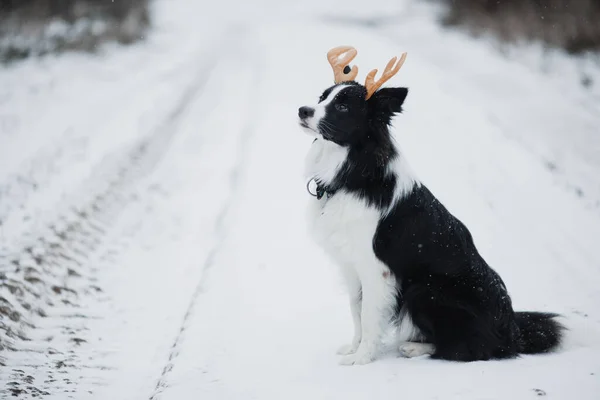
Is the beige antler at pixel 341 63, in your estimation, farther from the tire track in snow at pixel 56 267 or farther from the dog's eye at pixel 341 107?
the tire track in snow at pixel 56 267

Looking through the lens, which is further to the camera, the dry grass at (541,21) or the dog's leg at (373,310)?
the dry grass at (541,21)

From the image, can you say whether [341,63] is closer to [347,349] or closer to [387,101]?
[387,101]

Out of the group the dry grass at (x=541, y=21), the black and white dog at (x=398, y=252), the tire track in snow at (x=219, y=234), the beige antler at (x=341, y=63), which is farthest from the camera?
the dry grass at (x=541, y=21)

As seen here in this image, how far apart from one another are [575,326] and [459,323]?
0.92 metres

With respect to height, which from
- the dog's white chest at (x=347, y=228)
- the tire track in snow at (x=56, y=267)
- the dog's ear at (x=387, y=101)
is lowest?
the tire track in snow at (x=56, y=267)

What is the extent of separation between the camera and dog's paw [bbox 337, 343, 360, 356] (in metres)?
3.74

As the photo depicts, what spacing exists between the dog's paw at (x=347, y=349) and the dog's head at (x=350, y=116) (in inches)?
58.4

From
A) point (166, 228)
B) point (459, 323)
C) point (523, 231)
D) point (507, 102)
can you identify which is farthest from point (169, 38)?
point (459, 323)

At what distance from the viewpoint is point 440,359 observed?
3352 mm

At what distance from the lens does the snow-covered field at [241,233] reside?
345 cm

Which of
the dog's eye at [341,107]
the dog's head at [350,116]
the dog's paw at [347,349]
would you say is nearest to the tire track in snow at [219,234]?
the dog's paw at [347,349]

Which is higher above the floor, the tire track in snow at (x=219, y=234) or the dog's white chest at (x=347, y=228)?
the dog's white chest at (x=347, y=228)

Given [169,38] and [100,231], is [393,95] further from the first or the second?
[169,38]

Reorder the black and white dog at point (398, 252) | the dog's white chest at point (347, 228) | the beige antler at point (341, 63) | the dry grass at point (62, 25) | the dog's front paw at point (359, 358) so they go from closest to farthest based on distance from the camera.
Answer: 1. the black and white dog at point (398, 252)
2. the dog's white chest at point (347, 228)
3. the dog's front paw at point (359, 358)
4. the beige antler at point (341, 63)
5. the dry grass at point (62, 25)
